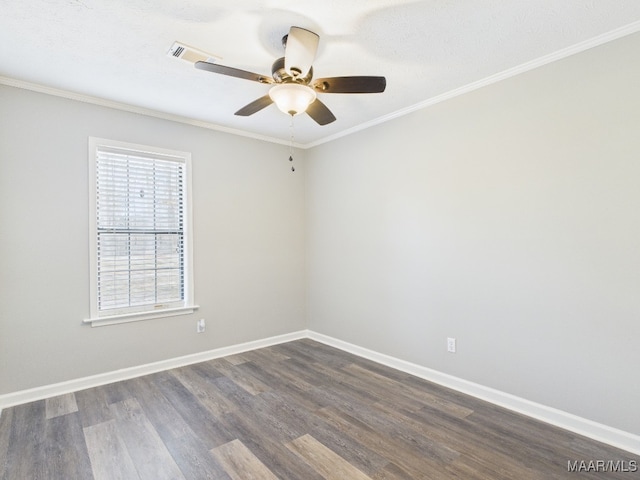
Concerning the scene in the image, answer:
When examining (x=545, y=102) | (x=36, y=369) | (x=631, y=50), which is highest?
(x=631, y=50)

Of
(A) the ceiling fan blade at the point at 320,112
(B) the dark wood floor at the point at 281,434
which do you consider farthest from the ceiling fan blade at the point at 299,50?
(B) the dark wood floor at the point at 281,434

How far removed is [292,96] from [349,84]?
36cm

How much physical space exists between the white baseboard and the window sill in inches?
18.3

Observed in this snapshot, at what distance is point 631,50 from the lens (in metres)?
2.13

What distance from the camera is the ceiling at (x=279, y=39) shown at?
6.37 ft

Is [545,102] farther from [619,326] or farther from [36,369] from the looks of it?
[36,369]

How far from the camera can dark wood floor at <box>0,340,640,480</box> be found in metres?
1.99

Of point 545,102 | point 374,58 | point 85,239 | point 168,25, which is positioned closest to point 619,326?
point 545,102

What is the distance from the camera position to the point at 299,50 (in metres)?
1.96

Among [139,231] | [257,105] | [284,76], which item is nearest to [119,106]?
[139,231]

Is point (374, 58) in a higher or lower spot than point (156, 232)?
higher

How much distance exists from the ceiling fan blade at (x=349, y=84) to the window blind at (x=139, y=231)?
2161 millimetres

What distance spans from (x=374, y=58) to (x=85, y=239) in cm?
289

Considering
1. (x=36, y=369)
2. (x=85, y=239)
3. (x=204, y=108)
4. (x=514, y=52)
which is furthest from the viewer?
(x=204, y=108)
